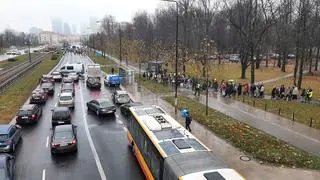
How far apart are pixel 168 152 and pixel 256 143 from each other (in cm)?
872

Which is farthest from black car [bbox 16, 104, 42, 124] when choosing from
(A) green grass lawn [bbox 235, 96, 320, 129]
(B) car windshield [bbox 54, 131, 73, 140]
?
(A) green grass lawn [bbox 235, 96, 320, 129]

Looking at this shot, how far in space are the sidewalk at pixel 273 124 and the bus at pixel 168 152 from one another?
8309 millimetres

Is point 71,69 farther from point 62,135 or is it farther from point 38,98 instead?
point 62,135

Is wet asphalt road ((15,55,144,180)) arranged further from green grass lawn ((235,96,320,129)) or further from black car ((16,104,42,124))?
green grass lawn ((235,96,320,129))

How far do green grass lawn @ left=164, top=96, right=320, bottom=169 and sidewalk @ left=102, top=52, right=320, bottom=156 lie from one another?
0.87 metres

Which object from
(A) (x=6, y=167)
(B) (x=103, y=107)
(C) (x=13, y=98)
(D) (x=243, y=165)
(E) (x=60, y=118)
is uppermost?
(B) (x=103, y=107)

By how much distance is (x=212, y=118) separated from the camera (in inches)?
1045

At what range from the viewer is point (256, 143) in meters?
20.4

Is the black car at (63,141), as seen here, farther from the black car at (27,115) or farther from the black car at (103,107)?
the black car at (103,107)

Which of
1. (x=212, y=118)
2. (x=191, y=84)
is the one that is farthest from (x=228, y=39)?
(x=212, y=118)

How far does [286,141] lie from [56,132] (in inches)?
526

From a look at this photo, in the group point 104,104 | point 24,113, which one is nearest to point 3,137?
point 24,113

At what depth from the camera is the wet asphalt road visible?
1716 centimetres

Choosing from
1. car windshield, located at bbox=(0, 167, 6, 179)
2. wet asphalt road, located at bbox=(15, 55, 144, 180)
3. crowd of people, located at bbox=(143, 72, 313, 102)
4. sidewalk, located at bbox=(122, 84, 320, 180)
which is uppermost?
crowd of people, located at bbox=(143, 72, 313, 102)
